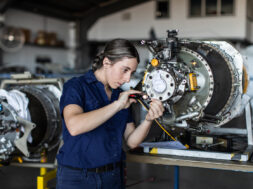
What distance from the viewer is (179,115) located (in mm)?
1245

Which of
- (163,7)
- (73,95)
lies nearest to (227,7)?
(163,7)

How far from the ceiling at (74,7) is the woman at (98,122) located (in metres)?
9.03

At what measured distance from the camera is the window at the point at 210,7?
10383 millimetres

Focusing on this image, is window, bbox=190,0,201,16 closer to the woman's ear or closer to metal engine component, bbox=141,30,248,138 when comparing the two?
metal engine component, bbox=141,30,248,138

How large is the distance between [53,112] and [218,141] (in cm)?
102

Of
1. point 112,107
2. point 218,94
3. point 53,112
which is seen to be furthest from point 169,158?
point 53,112

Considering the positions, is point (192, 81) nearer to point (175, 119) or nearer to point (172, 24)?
point (175, 119)

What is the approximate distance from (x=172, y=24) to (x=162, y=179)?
870cm

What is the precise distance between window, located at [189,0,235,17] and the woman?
9.96m

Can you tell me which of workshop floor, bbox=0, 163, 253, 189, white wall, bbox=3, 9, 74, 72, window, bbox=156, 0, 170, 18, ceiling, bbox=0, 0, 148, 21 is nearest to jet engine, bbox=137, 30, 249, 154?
workshop floor, bbox=0, 163, 253, 189

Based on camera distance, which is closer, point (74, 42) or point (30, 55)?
point (30, 55)

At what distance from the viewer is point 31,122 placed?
5.89 ft

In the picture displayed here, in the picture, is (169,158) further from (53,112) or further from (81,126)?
(53,112)

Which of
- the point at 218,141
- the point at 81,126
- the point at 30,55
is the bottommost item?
the point at 218,141
